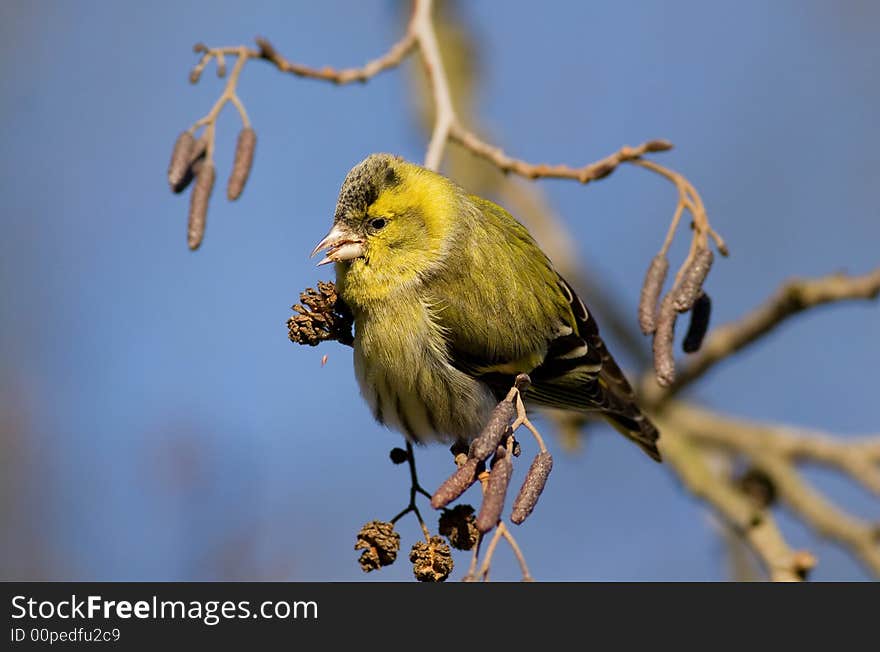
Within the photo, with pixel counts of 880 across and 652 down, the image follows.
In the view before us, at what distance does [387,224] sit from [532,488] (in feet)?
3.09

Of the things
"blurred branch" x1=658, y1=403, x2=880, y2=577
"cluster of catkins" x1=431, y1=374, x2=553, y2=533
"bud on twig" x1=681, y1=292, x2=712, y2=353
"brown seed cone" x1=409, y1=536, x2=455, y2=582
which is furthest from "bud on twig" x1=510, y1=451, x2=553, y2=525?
"blurred branch" x1=658, y1=403, x2=880, y2=577

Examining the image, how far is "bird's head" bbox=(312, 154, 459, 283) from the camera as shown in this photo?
2221 mm

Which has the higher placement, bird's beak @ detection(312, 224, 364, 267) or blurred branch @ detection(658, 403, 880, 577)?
bird's beak @ detection(312, 224, 364, 267)

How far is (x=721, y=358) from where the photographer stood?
302 cm

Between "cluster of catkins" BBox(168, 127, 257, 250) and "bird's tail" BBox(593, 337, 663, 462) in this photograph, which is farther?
"bird's tail" BBox(593, 337, 663, 462)

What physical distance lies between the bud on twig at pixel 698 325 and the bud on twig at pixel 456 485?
95cm

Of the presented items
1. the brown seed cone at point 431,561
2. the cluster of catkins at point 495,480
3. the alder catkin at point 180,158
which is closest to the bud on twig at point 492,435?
the cluster of catkins at point 495,480

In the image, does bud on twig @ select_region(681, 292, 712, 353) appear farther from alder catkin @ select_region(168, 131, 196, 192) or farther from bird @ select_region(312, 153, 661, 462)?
alder catkin @ select_region(168, 131, 196, 192)

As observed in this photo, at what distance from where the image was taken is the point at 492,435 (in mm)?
1511

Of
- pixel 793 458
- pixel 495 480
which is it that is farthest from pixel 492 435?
pixel 793 458

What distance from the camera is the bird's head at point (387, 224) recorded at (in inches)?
87.4

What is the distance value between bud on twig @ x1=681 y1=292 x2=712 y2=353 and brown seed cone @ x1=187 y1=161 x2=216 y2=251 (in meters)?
1.09

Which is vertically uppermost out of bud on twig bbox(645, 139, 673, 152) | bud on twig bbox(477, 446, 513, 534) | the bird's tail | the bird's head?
bud on twig bbox(645, 139, 673, 152)
